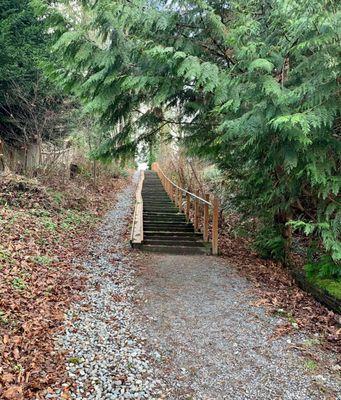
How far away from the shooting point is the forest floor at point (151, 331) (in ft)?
10.3

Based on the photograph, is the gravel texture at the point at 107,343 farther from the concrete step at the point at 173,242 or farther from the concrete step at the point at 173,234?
the concrete step at the point at 173,234

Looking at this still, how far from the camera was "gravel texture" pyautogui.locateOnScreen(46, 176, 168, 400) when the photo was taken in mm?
3066

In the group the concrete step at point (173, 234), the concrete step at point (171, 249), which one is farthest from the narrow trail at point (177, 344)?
the concrete step at point (173, 234)

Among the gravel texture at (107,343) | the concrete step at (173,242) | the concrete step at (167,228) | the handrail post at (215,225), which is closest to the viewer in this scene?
the gravel texture at (107,343)

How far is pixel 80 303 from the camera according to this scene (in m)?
4.86

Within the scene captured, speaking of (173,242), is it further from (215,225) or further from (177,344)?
(177,344)

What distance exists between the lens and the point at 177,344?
392 cm

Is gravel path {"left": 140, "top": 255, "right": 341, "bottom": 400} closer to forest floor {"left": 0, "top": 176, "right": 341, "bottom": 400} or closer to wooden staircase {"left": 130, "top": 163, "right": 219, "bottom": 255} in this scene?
forest floor {"left": 0, "top": 176, "right": 341, "bottom": 400}

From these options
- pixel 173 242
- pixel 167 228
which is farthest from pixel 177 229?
pixel 173 242

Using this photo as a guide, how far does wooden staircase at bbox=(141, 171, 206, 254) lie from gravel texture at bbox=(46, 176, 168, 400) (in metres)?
1.67

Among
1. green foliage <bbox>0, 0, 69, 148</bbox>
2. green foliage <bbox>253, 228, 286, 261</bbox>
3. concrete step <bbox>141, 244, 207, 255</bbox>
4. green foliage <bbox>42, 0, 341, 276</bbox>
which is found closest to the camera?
green foliage <bbox>42, 0, 341, 276</bbox>

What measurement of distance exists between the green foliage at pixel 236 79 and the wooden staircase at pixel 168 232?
2.44 metres

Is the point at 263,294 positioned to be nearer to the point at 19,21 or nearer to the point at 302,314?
the point at 302,314

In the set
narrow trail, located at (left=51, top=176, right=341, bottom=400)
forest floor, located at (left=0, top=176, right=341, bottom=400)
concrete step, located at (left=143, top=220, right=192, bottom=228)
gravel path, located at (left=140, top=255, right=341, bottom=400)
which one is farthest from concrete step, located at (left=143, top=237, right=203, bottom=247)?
gravel path, located at (left=140, top=255, right=341, bottom=400)
